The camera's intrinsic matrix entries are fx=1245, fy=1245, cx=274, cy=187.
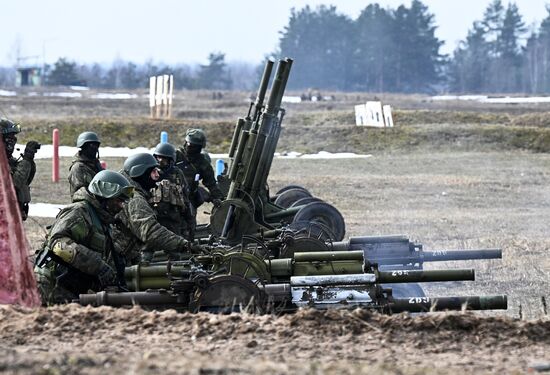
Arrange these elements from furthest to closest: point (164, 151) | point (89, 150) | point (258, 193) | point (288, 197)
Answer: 1. point (288, 197)
2. point (258, 193)
3. point (89, 150)
4. point (164, 151)

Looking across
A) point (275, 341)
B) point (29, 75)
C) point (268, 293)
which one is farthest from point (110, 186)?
point (29, 75)

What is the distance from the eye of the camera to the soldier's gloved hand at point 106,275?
9953 mm

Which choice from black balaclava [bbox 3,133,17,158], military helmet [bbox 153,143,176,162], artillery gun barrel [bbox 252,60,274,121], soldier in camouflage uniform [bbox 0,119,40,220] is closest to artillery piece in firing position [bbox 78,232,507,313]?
military helmet [bbox 153,143,176,162]

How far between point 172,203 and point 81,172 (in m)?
2.23

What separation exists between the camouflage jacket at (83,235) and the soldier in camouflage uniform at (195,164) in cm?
570

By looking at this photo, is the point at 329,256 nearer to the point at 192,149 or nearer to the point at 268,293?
the point at 268,293

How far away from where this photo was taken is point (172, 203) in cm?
1236

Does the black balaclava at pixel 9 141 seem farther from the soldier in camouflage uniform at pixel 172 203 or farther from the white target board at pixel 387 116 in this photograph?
the white target board at pixel 387 116

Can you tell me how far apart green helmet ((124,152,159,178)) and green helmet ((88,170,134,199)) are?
57.6 inches

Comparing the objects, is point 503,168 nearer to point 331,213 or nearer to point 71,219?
point 331,213

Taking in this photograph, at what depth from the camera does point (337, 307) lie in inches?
370

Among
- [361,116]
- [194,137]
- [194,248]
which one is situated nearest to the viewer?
[194,248]

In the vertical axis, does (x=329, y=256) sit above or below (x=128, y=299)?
above

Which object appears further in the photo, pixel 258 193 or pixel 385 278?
pixel 258 193
